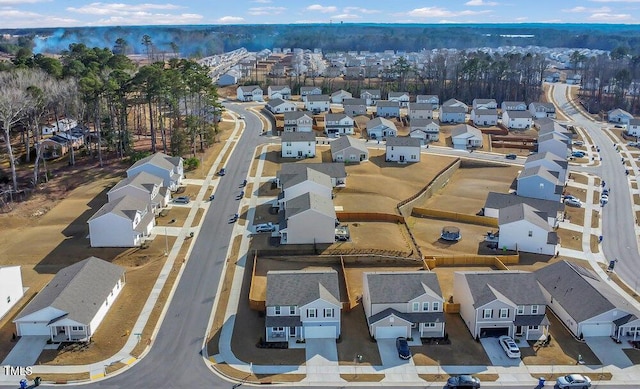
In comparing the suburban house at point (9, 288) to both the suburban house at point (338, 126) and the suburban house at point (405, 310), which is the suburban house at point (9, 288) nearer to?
the suburban house at point (405, 310)

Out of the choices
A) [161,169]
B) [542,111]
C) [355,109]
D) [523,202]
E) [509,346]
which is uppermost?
[355,109]

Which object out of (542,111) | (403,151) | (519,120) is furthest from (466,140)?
(542,111)

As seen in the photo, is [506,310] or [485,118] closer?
[506,310]

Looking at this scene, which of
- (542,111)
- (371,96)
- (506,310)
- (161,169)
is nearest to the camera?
(506,310)

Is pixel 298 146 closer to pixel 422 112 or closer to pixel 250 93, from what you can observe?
pixel 422 112

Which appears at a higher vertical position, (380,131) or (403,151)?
(380,131)

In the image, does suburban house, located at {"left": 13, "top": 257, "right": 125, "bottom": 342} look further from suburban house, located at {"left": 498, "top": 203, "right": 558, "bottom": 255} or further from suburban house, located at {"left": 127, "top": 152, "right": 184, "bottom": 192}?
suburban house, located at {"left": 498, "top": 203, "right": 558, "bottom": 255}

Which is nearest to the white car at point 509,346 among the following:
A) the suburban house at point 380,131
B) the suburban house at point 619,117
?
the suburban house at point 380,131

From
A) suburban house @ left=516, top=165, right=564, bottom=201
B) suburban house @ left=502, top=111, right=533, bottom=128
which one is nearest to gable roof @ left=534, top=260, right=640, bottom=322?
suburban house @ left=516, top=165, right=564, bottom=201

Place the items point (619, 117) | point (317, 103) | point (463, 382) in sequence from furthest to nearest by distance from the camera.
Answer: point (317, 103) → point (619, 117) → point (463, 382)
